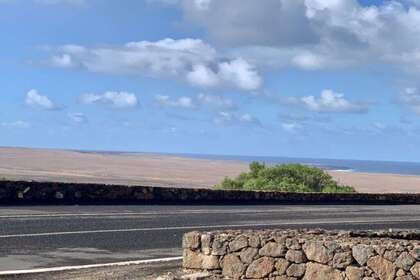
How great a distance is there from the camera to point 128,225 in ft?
60.5

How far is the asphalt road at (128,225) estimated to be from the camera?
13727 millimetres

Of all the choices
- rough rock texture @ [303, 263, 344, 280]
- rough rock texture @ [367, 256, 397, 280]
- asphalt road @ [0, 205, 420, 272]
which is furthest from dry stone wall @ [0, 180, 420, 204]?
rough rock texture @ [367, 256, 397, 280]

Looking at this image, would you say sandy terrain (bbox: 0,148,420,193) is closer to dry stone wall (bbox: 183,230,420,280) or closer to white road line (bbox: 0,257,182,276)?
white road line (bbox: 0,257,182,276)

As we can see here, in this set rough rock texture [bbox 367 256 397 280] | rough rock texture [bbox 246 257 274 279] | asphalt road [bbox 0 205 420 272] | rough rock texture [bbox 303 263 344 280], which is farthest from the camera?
asphalt road [bbox 0 205 420 272]

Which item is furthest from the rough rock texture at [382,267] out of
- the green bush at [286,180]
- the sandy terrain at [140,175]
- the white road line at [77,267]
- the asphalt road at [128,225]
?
the sandy terrain at [140,175]

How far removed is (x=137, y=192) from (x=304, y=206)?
5748 mm

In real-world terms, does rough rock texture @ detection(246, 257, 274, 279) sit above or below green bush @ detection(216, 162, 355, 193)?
below

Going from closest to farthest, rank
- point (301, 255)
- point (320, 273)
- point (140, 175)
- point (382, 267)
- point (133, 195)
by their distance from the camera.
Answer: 1. point (382, 267)
2. point (320, 273)
3. point (301, 255)
4. point (133, 195)
5. point (140, 175)

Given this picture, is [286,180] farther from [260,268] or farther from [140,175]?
[140,175]

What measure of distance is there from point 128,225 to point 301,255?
28.3 ft

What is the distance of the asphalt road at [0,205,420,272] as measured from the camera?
13.7 meters

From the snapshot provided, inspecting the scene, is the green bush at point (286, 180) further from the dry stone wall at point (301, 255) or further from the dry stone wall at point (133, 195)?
the dry stone wall at point (301, 255)

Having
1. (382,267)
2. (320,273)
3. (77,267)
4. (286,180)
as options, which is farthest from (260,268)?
(286,180)

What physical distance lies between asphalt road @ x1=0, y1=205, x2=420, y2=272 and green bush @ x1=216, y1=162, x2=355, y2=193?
1159cm
